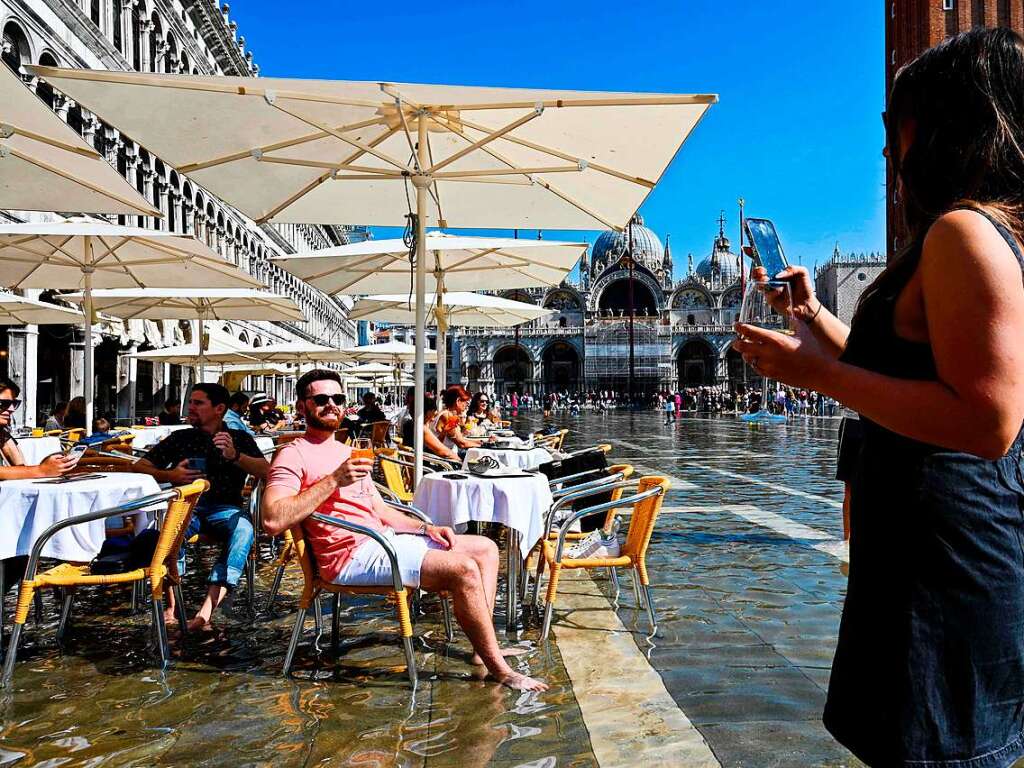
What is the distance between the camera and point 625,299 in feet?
282

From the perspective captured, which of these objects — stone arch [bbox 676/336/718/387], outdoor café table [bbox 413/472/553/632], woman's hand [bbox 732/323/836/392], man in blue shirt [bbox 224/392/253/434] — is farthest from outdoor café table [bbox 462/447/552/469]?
stone arch [bbox 676/336/718/387]

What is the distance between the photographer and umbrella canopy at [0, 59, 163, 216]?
15.1 feet

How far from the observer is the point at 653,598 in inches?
194

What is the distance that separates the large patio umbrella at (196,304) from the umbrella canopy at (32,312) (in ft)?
1.16

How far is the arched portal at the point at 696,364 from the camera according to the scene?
81812 mm

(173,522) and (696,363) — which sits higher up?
(696,363)

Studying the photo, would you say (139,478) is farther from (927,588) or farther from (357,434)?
(357,434)

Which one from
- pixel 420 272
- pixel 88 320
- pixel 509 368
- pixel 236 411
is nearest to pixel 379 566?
pixel 420 272

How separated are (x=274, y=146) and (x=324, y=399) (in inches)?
96.4

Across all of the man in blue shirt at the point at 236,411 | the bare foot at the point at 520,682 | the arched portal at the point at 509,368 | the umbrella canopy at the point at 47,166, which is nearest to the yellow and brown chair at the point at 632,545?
the bare foot at the point at 520,682

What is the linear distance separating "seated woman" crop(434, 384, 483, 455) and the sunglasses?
4.35m

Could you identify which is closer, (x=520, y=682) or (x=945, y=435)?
(x=945, y=435)

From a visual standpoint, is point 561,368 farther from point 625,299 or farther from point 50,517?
point 50,517

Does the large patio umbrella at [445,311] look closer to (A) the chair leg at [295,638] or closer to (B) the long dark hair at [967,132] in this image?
(A) the chair leg at [295,638]
